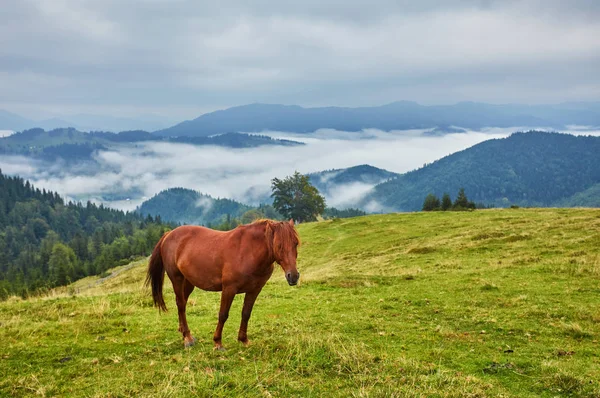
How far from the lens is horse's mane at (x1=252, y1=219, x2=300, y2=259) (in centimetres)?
813

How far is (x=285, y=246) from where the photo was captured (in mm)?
8117

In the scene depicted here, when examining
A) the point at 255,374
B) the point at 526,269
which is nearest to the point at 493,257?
the point at 526,269

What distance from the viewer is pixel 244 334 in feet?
29.8

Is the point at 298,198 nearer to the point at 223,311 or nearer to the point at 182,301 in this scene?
the point at 182,301

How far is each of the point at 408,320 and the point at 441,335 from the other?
193 cm

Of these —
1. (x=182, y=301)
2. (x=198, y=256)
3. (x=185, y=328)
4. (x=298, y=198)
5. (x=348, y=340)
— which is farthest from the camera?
(x=298, y=198)

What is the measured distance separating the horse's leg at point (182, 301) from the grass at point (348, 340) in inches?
14.0

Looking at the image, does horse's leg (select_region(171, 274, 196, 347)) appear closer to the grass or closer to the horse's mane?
the grass

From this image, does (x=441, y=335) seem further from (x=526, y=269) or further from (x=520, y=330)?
(x=526, y=269)

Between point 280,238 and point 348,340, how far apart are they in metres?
3.06

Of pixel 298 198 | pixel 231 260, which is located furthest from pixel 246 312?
pixel 298 198

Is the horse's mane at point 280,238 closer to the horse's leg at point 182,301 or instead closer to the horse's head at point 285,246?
the horse's head at point 285,246

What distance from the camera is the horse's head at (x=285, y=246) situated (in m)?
7.95

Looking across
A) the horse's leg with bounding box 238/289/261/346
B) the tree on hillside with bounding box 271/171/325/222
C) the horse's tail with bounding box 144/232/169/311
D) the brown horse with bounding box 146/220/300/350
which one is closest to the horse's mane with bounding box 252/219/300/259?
the brown horse with bounding box 146/220/300/350
